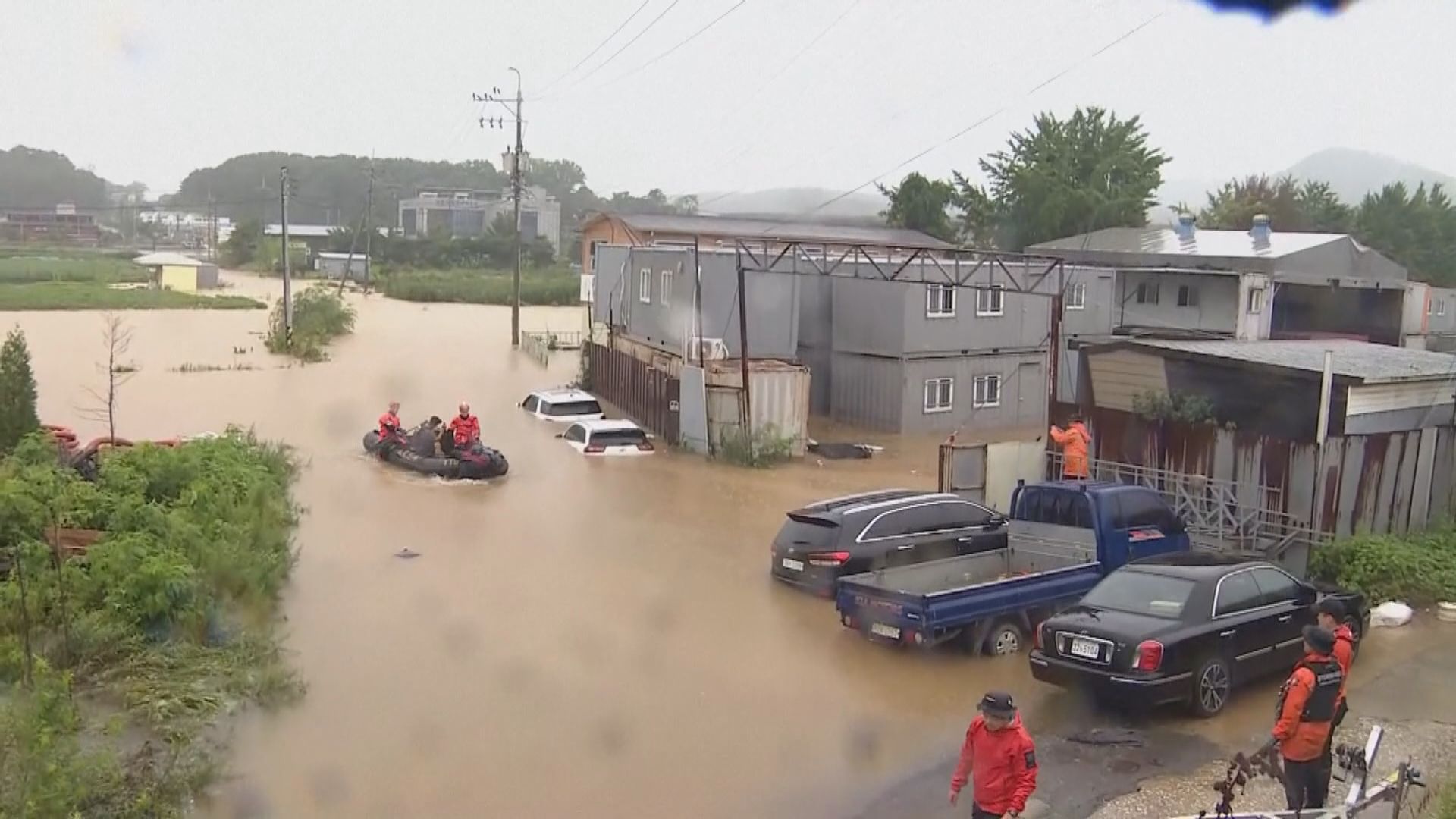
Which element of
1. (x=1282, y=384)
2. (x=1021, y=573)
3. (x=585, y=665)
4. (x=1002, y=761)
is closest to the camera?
(x=1002, y=761)

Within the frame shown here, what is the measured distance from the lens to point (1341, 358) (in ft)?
51.8

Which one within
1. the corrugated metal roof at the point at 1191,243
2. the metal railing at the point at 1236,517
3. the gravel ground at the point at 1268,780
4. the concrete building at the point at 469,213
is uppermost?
the concrete building at the point at 469,213

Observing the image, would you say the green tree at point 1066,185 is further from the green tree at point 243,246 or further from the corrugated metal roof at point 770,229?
the green tree at point 243,246

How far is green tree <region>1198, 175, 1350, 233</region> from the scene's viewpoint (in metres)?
56.1

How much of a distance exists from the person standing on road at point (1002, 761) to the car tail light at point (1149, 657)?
307cm

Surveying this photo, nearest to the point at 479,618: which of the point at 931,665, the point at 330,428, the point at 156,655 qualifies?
the point at 156,655

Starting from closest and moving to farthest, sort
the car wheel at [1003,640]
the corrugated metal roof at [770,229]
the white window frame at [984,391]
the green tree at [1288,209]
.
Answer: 1. the car wheel at [1003,640]
2. the white window frame at [984,391]
3. the corrugated metal roof at [770,229]
4. the green tree at [1288,209]

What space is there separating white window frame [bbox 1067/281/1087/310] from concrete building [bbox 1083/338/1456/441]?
45.9ft

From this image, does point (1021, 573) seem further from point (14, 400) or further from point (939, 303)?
point (939, 303)

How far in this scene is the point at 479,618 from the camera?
13.7 meters

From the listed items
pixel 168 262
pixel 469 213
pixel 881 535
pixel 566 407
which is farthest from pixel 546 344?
pixel 469 213

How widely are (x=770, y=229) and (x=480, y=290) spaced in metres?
30.1

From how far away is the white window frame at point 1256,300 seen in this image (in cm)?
2950

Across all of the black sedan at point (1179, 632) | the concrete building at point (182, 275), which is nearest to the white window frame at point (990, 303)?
the black sedan at point (1179, 632)
